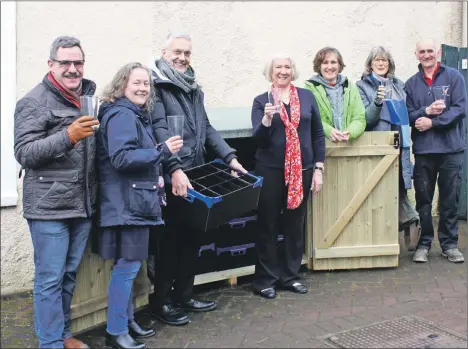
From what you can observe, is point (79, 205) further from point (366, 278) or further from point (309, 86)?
point (366, 278)

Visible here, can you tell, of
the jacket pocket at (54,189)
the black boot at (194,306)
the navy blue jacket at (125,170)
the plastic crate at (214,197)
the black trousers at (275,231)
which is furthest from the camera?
the black trousers at (275,231)

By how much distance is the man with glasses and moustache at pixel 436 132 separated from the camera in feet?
20.5

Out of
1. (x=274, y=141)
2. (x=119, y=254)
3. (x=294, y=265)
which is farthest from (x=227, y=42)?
(x=119, y=254)

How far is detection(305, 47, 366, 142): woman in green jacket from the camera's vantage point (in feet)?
19.4

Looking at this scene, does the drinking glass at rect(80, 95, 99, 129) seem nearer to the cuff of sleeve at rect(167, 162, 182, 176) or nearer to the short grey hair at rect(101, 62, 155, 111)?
the short grey hair at rect(101, 62, 155, 111)

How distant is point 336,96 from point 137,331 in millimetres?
2731

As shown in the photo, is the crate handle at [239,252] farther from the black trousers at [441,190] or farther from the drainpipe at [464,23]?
the drainpipe at [464,23]

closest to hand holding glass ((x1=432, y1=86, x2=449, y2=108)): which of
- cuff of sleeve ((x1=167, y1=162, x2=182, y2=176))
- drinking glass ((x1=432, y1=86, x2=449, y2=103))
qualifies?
drinking glass ((x1=432, y1=86, x2=449, y2=103))

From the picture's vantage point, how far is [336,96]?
19.5 feet

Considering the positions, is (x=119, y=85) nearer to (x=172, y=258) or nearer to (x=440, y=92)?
(x=172, y=258)

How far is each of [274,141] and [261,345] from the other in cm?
170

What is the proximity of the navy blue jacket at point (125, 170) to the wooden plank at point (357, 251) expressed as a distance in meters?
2.36

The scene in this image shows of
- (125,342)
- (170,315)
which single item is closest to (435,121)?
(170,315)

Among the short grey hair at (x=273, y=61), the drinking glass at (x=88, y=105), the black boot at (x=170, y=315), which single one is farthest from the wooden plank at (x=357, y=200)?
the drinking glass at (x=88, y=105)
